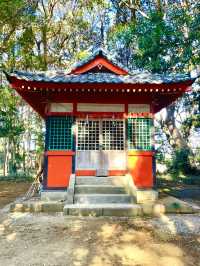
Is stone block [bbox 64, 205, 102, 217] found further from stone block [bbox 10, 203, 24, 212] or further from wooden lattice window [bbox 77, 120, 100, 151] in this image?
wooden lattice window [bbox 77, 120, 100, 151]

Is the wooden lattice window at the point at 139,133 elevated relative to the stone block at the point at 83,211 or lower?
elevated

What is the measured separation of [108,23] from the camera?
22.7m

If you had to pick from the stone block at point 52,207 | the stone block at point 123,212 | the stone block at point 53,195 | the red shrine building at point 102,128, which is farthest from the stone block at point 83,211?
the red shrine building at point 102,128

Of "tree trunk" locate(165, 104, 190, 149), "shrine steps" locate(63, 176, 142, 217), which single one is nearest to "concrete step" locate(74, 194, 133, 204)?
"shrine steps" locate(63, 176, 142, 217)

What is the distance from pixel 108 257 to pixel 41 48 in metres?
19.2

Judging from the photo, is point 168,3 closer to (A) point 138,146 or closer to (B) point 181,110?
(B) point 181,110

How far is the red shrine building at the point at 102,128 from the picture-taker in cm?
993

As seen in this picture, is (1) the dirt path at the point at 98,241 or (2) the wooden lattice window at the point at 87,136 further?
(2) the wooden lattice window at the point at 87,136

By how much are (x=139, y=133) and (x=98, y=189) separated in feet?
9.13

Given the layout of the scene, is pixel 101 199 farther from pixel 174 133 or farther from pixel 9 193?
pixel 174 133

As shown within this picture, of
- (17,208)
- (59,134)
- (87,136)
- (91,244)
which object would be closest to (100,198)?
(17,208)

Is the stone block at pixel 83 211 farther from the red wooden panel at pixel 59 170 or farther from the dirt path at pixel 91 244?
the red wooden panel at pixel 59 170

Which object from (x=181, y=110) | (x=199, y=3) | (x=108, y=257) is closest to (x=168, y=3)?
(x=199, y=3)

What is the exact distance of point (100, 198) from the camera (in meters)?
8.77
